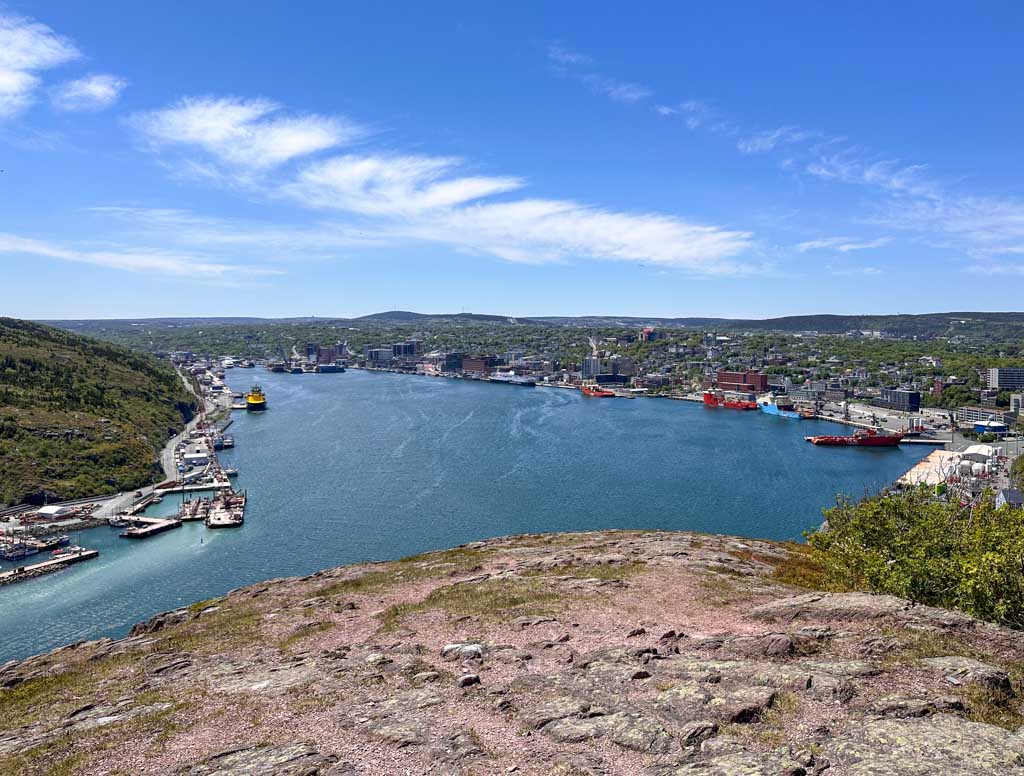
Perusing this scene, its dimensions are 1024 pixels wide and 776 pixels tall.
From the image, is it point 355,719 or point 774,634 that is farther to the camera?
point 774,634

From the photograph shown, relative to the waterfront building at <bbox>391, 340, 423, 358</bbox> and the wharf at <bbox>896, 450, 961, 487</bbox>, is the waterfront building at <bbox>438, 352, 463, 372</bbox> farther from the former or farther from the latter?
the wharf at <bbox>896, 450, 961, 487</bbox>

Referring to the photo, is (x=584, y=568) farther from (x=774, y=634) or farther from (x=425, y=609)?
(x=774, y=634)

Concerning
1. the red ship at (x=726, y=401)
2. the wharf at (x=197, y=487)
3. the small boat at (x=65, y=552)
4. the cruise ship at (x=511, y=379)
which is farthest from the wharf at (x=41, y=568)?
the cruise ship at (x=511, y=379)

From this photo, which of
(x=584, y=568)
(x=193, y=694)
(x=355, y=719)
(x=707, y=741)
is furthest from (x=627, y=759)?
(x=584, y=568)

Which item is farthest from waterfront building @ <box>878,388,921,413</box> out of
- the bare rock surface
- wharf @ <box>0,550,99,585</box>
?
wharf @ <box>0,550,99,585</box>

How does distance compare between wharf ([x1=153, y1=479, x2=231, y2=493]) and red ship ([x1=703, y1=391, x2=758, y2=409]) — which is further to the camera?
red ship ([x1=703, y1=391, x2=758, y2=409])

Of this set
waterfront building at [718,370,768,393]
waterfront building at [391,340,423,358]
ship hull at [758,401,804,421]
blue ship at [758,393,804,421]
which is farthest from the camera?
waterfront building at [391,340,423,358]
